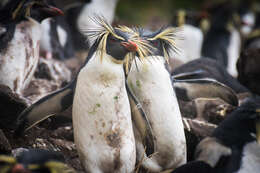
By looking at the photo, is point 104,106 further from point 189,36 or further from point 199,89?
point 189,36

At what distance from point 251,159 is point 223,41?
389 cm

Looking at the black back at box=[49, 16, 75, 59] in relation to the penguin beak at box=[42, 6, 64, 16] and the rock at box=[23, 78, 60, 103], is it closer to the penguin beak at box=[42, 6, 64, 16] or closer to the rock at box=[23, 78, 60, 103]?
the rock at box=[23, 78, 60, 103]

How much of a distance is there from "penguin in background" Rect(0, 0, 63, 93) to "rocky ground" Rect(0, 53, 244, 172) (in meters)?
0.23

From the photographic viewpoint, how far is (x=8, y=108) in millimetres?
2559

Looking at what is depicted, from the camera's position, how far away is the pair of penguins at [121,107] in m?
2.18

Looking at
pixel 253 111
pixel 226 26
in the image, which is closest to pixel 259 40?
pixel 226 26

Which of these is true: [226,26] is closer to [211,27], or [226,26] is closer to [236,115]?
[211,27]

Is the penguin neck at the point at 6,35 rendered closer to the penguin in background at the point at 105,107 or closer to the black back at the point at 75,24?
the penguin in background at the point at 105,107

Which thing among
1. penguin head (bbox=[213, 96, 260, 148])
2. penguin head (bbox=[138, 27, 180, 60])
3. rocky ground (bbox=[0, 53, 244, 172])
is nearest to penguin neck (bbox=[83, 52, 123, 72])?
penguin head (bbox=[138, 27, 180, 60])

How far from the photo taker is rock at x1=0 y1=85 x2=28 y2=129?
99.6 inches

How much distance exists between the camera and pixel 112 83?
2.19m

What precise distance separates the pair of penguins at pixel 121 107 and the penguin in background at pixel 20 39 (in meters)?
0.81

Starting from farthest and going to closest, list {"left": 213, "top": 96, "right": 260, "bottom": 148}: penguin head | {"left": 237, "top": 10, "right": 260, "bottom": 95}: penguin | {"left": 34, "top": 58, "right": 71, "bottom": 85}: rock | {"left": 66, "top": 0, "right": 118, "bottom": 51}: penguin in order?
{"left": 66, "top": 0, "right": 118, "bottom": 51}: penguin → {"left": 237, "top": 10, "right": 260, "bottom": 95}: penguin → {"left": 34, "top": 58, "right": 71, "bottom": 85}: rock → {"left": 213, "top": 96, "right": 260, "bottom": 148}: penguin head

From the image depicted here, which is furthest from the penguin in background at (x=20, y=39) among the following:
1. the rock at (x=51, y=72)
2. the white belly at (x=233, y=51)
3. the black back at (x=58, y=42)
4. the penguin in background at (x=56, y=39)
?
the white belly at (x=233, y=51)
